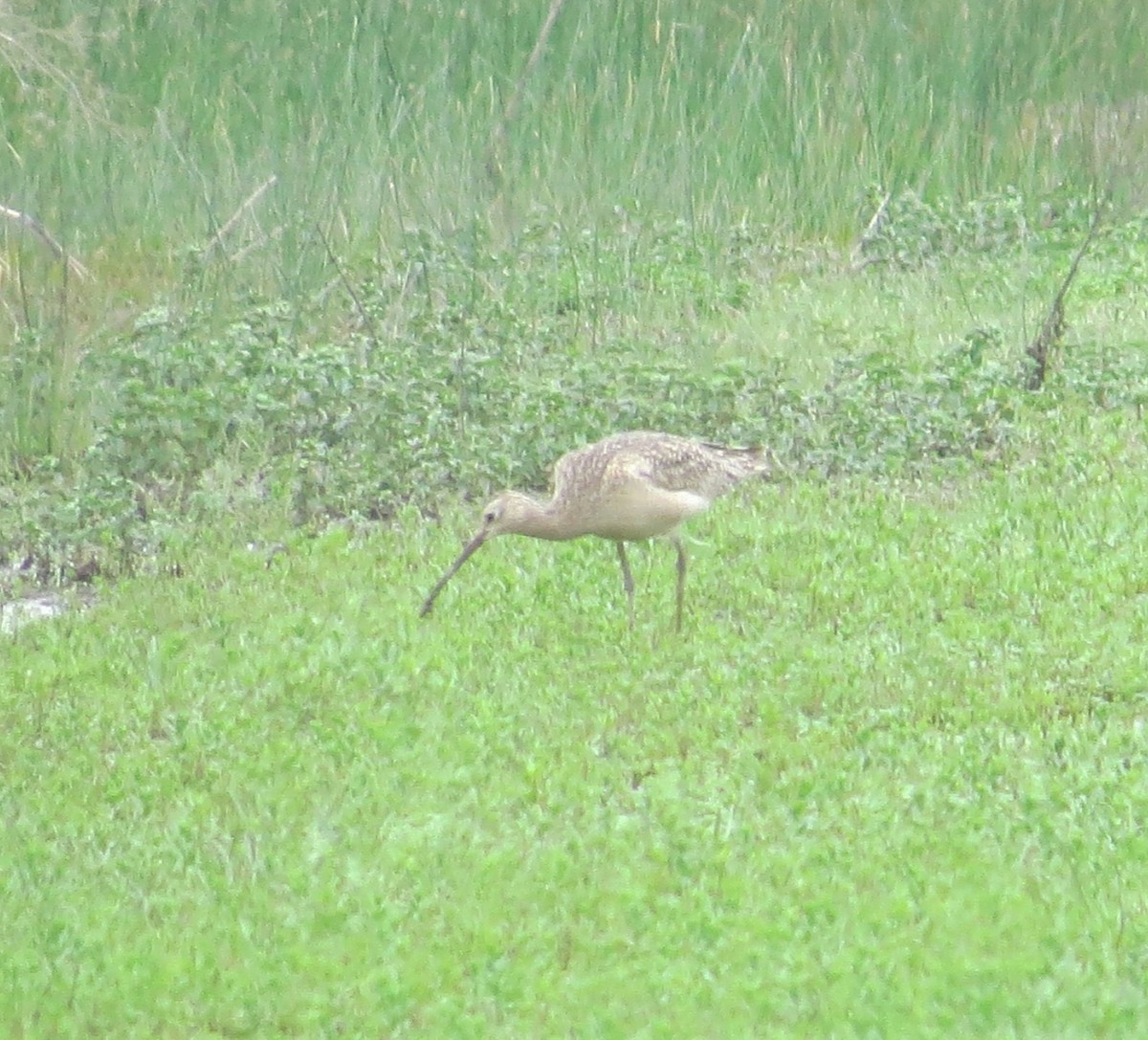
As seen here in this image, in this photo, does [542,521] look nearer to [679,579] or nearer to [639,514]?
[639,514]

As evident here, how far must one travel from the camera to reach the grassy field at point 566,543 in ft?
18.8

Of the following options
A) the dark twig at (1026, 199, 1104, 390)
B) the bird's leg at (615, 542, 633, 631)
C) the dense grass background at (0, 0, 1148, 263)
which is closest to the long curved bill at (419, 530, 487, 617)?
the bird's leg at (615, 542, 633, 631)

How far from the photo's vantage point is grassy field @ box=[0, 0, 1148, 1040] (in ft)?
18.8

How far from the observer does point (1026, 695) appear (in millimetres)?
7238

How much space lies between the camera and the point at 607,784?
22.2 feet

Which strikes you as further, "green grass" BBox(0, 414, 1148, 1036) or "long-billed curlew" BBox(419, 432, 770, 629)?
"long-billed curlew" BBox(419, 432, 770, 629)

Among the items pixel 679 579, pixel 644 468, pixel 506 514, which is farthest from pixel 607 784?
pixel 644 468

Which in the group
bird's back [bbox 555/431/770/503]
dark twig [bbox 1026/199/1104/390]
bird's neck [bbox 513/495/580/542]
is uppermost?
bird's back [bbox 555/431/770/503]

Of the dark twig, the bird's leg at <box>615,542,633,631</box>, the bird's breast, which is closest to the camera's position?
the bird's breast

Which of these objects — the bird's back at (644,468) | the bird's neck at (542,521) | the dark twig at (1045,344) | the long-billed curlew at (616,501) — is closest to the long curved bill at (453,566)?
the long-billed curlew at (616,501)

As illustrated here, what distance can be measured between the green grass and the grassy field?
2 cm

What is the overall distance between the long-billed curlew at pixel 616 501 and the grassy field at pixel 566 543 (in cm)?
32

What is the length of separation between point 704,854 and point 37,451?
5.21 meters

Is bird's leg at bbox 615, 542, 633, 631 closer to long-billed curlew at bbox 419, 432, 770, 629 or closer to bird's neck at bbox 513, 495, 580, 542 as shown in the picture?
long-billed curlew at bbox 419, 432, 770, 629
